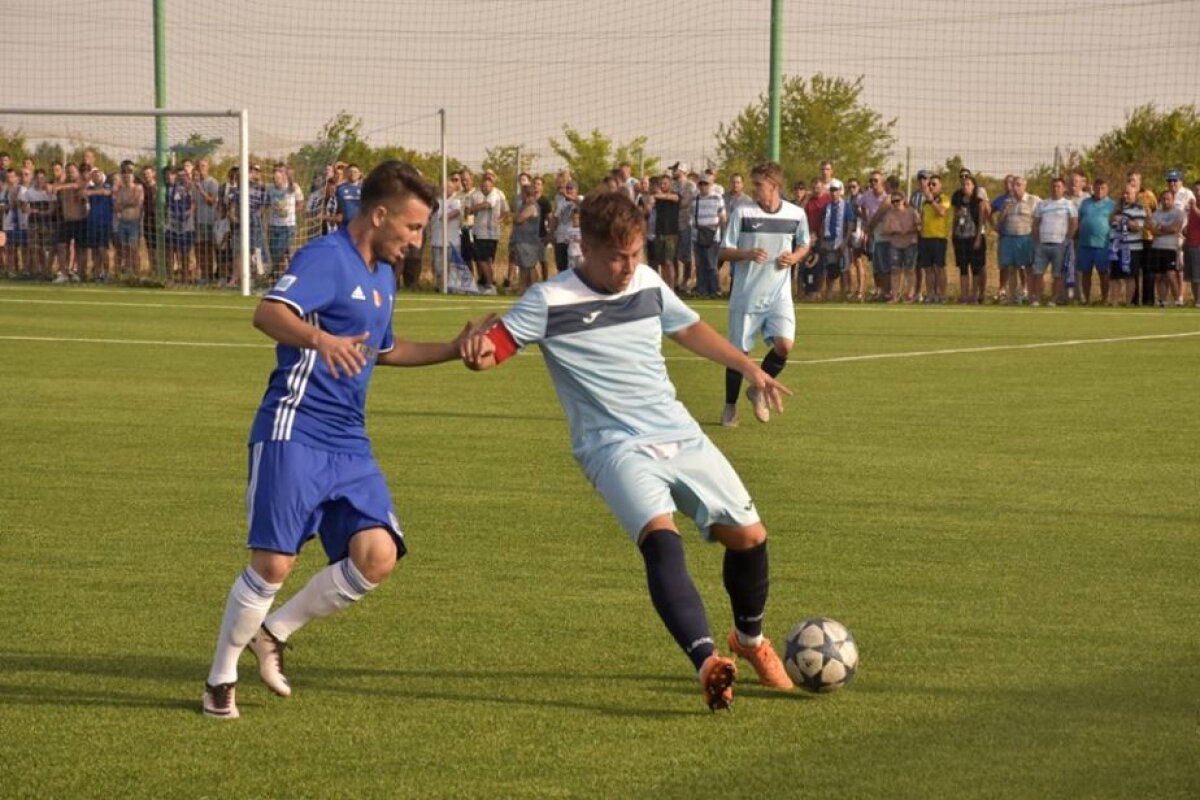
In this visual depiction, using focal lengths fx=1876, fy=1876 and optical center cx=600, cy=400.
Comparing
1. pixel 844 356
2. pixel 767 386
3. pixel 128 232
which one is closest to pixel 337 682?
pixel 767 386

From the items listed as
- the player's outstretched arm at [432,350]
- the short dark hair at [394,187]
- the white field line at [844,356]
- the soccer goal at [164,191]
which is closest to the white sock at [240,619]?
the player's outstretched arm at [432,350]

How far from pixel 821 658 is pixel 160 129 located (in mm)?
26623

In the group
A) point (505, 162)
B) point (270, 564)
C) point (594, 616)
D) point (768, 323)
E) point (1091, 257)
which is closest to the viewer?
point (270, 564)

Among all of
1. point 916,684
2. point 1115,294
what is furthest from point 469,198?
point 916,684

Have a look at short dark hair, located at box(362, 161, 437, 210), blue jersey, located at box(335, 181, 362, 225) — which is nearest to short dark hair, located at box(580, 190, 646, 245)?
short dark hair, located at box(362, 161, 437, 210)

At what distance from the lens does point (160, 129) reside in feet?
101

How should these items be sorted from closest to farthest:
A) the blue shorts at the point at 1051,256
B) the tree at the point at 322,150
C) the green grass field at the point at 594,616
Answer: the green grass field at the point at 594,616 → the blue shorts at the point at 1051,256 → the tree at the point at 322,150

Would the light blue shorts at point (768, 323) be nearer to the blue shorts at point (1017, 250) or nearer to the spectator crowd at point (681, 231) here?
the spectator crowd at point (681, 231)

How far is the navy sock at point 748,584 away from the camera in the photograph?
5969 mm

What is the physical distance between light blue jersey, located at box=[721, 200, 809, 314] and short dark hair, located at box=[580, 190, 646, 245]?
8380mm

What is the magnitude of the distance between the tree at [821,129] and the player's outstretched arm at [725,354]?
152 ft

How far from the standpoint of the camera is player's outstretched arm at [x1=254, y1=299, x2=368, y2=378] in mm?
5449

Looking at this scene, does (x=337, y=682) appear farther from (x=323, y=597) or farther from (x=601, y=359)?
(x=601, y=359)

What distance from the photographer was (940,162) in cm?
3700
